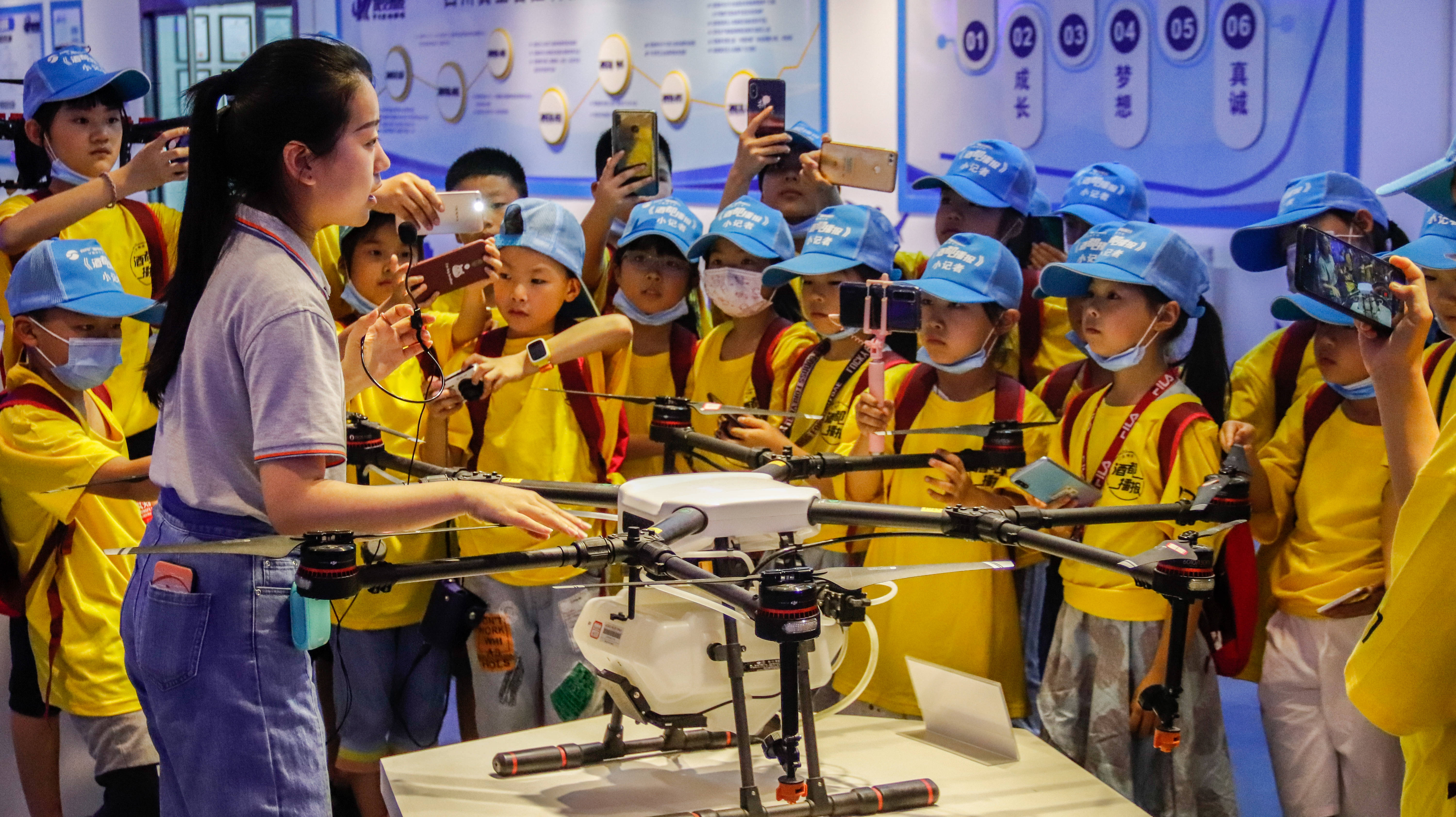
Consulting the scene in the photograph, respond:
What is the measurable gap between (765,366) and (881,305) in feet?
2.77

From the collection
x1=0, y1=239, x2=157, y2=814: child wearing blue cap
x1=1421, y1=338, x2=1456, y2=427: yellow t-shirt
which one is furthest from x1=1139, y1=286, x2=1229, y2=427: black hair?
x1=0, y1=239, x2=157, y2=814: child wearing blue cap

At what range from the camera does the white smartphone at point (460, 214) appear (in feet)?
8.87

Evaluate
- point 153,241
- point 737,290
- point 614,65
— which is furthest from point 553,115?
point 737,290

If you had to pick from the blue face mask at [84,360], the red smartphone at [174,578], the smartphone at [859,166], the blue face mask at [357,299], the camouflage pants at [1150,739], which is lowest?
the camouflage pants at [1150,739]

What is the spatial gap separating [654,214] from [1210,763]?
2.00 m

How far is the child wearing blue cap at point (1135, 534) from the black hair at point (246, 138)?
1.82m

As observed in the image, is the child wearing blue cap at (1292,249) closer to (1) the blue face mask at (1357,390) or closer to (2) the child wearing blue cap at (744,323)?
(1) the blue face mask at (1357,390)

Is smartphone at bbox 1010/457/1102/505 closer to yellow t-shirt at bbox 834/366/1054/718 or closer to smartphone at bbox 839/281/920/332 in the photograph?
smartphone at bbox 839/281/920/332

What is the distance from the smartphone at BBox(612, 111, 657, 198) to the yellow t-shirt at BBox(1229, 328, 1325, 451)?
1744mm

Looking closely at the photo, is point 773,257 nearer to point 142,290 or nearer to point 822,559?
point 822,559

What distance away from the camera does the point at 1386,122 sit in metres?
4.14

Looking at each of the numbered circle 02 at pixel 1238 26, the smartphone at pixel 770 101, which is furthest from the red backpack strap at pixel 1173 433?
the numbered circle 02 at pixel 1238 26

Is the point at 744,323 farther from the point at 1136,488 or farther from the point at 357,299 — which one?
the point at 1136,488

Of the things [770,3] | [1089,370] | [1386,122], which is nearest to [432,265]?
[1089,370]
